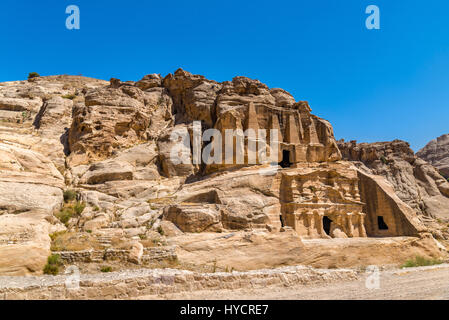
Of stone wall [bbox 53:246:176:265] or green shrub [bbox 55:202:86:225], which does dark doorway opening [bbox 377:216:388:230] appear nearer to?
stone wall [bbox 53:246:176:265]

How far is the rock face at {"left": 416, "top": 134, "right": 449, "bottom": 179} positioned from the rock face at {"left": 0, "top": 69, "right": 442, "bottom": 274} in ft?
184

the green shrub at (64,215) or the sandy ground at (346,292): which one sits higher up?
the green shrub at (64,215)

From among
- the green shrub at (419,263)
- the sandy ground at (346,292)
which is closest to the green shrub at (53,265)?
the sandy ground at (346,292)

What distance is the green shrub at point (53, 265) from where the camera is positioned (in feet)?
40.3

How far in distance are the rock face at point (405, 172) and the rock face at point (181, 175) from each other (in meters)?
25.9

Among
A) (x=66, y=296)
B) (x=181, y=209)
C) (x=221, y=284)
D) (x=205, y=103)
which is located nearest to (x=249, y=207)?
(x=181, y=209)

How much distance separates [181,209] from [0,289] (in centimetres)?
1172

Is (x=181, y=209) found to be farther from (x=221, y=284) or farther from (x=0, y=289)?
(x=0, y=289)

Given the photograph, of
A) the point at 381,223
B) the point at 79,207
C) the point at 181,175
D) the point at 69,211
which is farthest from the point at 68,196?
the point at 381,223

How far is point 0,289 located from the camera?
8.41 metres

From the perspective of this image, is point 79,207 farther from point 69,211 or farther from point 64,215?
point 64,215

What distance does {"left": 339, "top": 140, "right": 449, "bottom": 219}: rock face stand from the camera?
158 ft

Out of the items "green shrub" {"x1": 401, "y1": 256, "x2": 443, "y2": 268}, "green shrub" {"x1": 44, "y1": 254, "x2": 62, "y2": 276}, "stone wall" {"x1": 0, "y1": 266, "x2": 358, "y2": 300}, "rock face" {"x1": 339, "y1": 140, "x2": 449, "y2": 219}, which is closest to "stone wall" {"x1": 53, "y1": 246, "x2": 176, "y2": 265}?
"green shrub" {"x1": 44, "y1": 254, "x2": 62, "y2": 276}

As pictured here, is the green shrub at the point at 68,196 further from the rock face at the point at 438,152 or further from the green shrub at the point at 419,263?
the rock face at the point at 438,152
